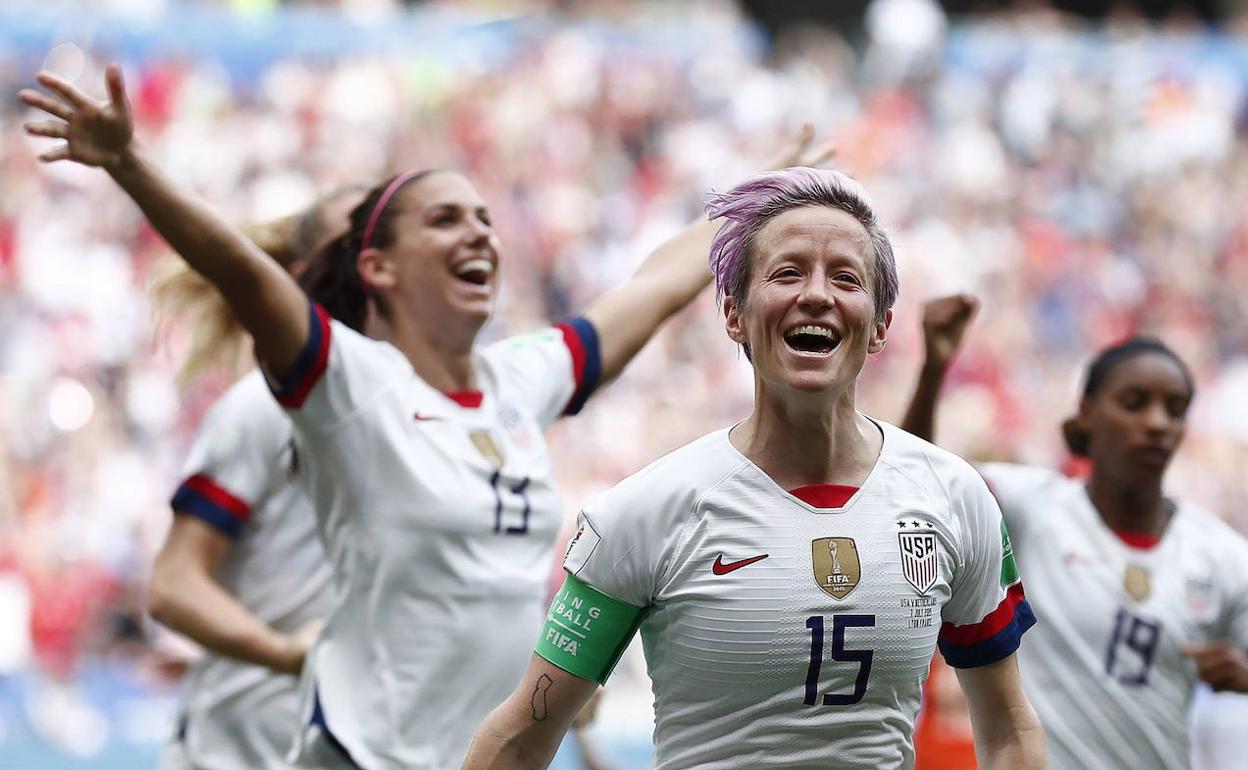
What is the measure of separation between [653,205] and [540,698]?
49.8 ft

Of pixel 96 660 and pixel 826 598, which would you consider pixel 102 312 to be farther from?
pixel 826 598

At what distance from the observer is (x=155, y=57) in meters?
16.9

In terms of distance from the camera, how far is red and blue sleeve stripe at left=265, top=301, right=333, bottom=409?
4078mm

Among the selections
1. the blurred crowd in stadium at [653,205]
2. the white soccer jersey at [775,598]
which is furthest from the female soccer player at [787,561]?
the blurred crowd in stadium at [653,205]

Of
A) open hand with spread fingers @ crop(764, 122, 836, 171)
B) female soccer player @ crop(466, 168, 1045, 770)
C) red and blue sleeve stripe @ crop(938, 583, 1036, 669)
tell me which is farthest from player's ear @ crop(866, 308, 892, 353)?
open hand with spread fingers @ crop(764, 122, 836, 171)

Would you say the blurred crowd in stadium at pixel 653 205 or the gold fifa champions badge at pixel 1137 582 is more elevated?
the gold fifa champions badge at pixel 1137 582

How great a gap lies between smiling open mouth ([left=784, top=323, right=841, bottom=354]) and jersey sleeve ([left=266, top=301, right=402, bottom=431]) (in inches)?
57.9

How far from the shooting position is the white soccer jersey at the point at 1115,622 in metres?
4.74

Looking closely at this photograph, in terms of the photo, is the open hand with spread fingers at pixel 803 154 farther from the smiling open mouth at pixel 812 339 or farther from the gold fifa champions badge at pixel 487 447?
the smiling open mouth at pixel 812 339

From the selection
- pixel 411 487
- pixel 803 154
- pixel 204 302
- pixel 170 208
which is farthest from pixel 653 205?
pixel 170 208

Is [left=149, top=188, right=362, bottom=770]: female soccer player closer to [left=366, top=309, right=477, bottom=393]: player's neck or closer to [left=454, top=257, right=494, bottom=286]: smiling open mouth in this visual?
[left=366, top=309, right=477, bottom=393]: player's neck

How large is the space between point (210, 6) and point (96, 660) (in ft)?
27.0

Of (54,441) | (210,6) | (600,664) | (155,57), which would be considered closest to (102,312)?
(54,441)

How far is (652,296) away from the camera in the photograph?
4.92 metres
